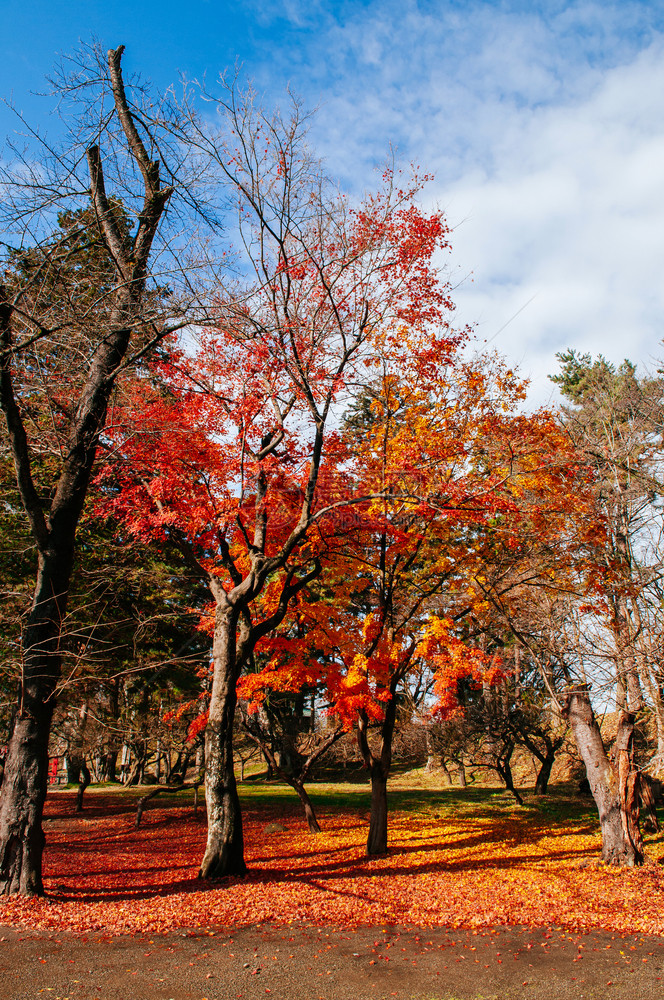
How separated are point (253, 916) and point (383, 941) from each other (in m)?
1.77

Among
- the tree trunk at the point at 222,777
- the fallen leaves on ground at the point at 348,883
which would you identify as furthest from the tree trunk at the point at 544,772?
the tree trunk at the point at 222,777

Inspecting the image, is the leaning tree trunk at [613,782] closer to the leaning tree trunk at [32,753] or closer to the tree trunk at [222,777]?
the tree trunk at [222,777]

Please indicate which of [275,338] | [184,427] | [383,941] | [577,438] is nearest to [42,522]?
[184,427]

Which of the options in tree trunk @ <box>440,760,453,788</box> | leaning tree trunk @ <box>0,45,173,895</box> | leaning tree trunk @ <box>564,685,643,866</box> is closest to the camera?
leaning tree trunk @ <box>0,45,173,895</box>

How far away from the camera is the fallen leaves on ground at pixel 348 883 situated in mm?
7852

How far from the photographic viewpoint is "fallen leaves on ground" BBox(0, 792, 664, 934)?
785cm

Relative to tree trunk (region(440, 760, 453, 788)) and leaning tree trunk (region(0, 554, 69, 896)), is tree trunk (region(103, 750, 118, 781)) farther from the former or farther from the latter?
leaning tree trunk (region(0, 554, 69, 896))

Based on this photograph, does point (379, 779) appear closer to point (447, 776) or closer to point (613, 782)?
point (613, 782)

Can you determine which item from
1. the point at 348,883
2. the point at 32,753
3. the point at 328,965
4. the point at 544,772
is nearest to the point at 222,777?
the point at 348,883

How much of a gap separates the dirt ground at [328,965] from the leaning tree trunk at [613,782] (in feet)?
13.0

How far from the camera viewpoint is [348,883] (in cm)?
980

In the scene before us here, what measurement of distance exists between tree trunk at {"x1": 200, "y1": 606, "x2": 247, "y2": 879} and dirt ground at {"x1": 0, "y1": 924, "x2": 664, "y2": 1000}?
2.17m

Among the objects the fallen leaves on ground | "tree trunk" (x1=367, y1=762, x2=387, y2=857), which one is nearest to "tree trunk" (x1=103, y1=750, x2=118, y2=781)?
the fallen leaves on ground

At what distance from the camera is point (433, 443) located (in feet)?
41.8
